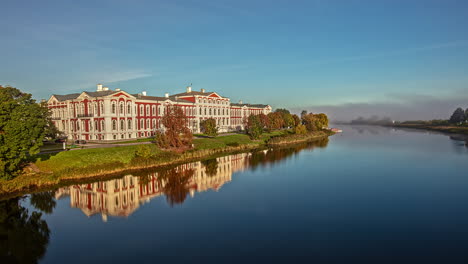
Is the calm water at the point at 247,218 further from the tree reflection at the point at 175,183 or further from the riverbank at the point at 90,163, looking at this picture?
the riverbank at the point at 90,163

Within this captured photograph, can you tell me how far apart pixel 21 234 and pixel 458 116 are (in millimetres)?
169590

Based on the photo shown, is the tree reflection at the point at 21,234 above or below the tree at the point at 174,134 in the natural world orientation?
below

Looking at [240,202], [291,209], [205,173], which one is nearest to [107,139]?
[205,173]

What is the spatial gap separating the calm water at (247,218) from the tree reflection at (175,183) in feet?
0.33

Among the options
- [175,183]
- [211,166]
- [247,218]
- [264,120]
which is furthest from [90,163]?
[264,120]

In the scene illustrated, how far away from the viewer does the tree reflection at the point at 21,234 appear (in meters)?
15.4

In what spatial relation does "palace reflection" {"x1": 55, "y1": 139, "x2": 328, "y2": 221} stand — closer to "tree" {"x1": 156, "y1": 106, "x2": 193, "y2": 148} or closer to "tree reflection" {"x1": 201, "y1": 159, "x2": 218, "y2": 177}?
"tree reflection" {"x1": 201, "y1": 159, "x2": 218, "y2": 177}

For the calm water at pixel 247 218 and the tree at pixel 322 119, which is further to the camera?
the tree at pixel 322 119

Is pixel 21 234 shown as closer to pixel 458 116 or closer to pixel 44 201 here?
pixel 44 201

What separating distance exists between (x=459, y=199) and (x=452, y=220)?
6.24 meters

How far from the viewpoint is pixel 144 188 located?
1102 inches

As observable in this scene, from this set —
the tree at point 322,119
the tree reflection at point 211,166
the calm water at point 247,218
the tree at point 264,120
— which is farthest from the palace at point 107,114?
the tree at point 322,119

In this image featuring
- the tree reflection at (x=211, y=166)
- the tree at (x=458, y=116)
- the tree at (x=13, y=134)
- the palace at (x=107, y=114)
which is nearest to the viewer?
the tree at (x=13, y=134)

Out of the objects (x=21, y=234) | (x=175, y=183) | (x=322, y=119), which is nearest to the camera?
(x=21, y=234)
